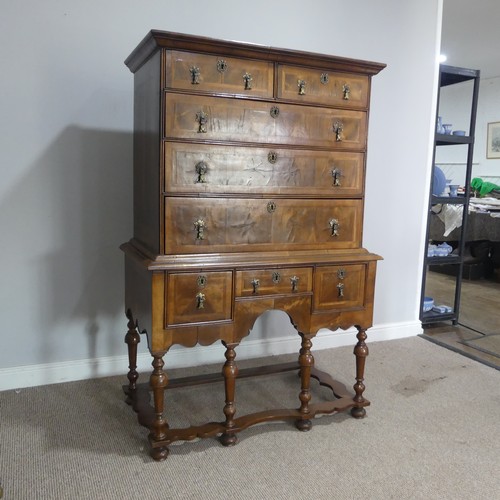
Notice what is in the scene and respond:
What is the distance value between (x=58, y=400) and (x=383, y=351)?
178 cm

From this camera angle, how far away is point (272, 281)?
187 centimetres

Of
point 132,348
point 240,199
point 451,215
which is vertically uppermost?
point 240,199

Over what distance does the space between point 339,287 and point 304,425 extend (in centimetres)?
57

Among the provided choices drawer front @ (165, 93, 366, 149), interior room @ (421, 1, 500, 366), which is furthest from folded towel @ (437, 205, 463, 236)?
drawer front @ (165, 93, 366, 149)

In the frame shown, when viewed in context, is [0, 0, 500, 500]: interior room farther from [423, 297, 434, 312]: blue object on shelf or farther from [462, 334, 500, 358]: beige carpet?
[423, 297, 434, 312]: blue object on shelf

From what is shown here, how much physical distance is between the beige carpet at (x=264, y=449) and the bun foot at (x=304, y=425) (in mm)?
27

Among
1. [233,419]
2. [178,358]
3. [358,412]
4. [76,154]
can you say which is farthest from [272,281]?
[76,154]

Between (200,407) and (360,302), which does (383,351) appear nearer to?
(360,302)

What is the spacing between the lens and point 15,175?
216 cm

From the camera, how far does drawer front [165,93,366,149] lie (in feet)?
5.55

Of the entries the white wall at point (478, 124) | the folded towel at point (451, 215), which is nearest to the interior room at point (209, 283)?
the folded towel at point (451, 215)

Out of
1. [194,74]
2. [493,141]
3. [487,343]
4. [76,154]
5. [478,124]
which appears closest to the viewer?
[194,74]

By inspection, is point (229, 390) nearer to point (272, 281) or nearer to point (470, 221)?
point (272, 281)

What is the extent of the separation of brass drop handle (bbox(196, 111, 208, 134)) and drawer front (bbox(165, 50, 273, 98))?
8 cm
